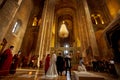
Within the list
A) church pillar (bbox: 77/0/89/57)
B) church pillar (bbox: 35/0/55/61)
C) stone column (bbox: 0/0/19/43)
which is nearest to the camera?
stone column (bbox: 0/0/19/43)

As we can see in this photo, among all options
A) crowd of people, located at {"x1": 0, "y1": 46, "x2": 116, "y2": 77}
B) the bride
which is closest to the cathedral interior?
crowd of people, located at {"x1": 0, "y1": 46, "x2": 116, "y2": 77}

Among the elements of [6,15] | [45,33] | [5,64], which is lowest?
[5,64]

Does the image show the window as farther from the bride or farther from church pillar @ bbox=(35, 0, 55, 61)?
the bride

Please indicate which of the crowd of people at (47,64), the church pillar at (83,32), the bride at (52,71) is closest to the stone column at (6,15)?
the crowd of people at (47,64)

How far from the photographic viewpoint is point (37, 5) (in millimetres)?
19203

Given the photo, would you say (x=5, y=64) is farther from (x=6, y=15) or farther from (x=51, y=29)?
(x=51, y=29)

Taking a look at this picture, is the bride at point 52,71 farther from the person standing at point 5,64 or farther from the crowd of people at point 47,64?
the person standing at point 5,64

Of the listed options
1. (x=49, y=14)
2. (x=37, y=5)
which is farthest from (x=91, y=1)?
(x=37, y=5)

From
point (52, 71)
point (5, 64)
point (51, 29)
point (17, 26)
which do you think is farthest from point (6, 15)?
point (51, 29)

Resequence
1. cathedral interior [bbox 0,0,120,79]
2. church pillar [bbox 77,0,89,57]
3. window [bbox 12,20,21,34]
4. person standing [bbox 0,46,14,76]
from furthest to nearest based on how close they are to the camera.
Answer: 1. church pillar [bbox 77,0,89,57]
2. window [bbox 12,20,21,34]
3. cathedral interior [bbox 0,0,120,79]
4. person standing [bbox 0,46,14,76]

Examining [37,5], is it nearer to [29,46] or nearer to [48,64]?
[29,46]

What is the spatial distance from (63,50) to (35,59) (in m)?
7.63

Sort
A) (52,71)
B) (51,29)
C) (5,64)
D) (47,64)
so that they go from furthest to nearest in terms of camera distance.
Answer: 1. (51,29)
2. (47,64)
3. (52,71)
4. (5,64)

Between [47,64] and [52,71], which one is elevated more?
[47,64]
